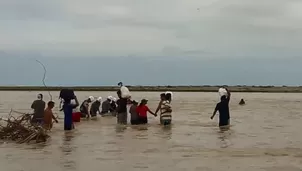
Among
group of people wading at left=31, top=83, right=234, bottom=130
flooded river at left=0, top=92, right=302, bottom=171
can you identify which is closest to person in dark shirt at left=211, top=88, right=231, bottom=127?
group of people wading at left=31, top=83, right=234, bottom=130

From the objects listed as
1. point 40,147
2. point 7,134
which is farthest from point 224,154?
point 7,134

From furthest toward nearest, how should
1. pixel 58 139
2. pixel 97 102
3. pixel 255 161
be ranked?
pixel 97 102 → pixel 58 139 → pixel 255 161

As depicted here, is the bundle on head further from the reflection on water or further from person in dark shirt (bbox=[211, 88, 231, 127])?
person in dark shirt (bbox=[211, 88, 231, 127])

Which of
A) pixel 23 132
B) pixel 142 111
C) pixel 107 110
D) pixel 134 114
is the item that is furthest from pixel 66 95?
pixel 107 110

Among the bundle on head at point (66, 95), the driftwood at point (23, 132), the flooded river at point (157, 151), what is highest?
the bundle on head at point (66, 95)

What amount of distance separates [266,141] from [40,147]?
711 centimetres

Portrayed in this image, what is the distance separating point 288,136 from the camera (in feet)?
67.3

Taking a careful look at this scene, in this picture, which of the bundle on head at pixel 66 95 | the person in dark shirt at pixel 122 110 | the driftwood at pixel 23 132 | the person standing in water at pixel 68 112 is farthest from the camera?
the person in dark shirt at pixel 122 110

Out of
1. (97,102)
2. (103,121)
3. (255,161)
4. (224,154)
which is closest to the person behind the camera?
(255,161)

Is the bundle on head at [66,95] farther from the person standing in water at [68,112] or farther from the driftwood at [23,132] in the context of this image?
the driftwood at [23,132]

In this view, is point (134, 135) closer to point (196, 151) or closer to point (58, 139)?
point (58, 139)

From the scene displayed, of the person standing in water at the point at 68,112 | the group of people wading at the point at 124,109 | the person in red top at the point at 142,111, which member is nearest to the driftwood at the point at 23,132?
the group of people wading at the point at 124,109

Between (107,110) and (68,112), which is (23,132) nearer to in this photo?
(68,112)

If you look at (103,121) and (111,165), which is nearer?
(111,165)
